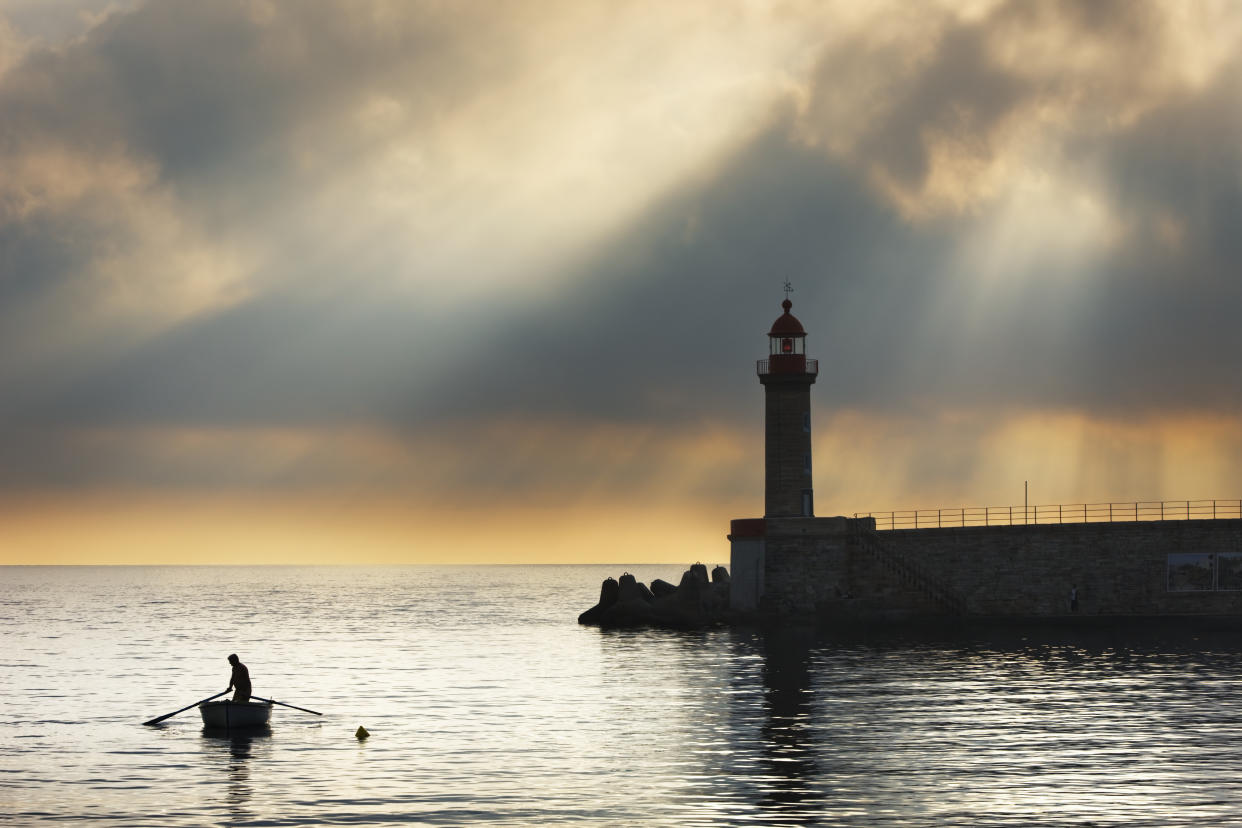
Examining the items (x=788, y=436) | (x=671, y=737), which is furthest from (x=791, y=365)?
(x=671, y=737)

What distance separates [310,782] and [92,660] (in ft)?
153

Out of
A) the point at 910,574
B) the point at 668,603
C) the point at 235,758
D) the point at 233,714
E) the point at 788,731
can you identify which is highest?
the point at 910,574

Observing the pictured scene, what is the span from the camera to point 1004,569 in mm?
72000

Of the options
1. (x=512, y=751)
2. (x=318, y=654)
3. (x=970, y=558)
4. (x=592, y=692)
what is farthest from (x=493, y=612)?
(x=512, y=751)

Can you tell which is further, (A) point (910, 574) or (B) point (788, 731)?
(A) point (910, 574)

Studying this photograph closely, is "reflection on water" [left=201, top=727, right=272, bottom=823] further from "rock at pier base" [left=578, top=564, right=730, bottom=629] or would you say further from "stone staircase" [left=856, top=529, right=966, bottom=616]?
"rock at pier base" [left=578, top=564, right=730, bottom=629]

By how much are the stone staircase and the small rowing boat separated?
39459 millimetres

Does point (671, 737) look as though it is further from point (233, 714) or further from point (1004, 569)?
point (1004, 569)

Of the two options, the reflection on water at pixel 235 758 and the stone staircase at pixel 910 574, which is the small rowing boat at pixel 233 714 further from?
the stone staircase at pixel 910 574

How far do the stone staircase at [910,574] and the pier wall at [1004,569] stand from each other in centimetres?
5

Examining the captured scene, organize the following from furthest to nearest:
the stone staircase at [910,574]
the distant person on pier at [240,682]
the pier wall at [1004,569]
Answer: the stone staircase at [910,574] < the pier wall at [1004,569] < the distant person on pier at [240,682]

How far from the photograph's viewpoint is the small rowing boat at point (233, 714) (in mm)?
39906

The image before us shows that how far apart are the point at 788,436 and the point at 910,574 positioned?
8767 mm

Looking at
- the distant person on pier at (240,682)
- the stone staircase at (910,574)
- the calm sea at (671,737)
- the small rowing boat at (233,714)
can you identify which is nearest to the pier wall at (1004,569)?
the stone staircase at (910,574)
